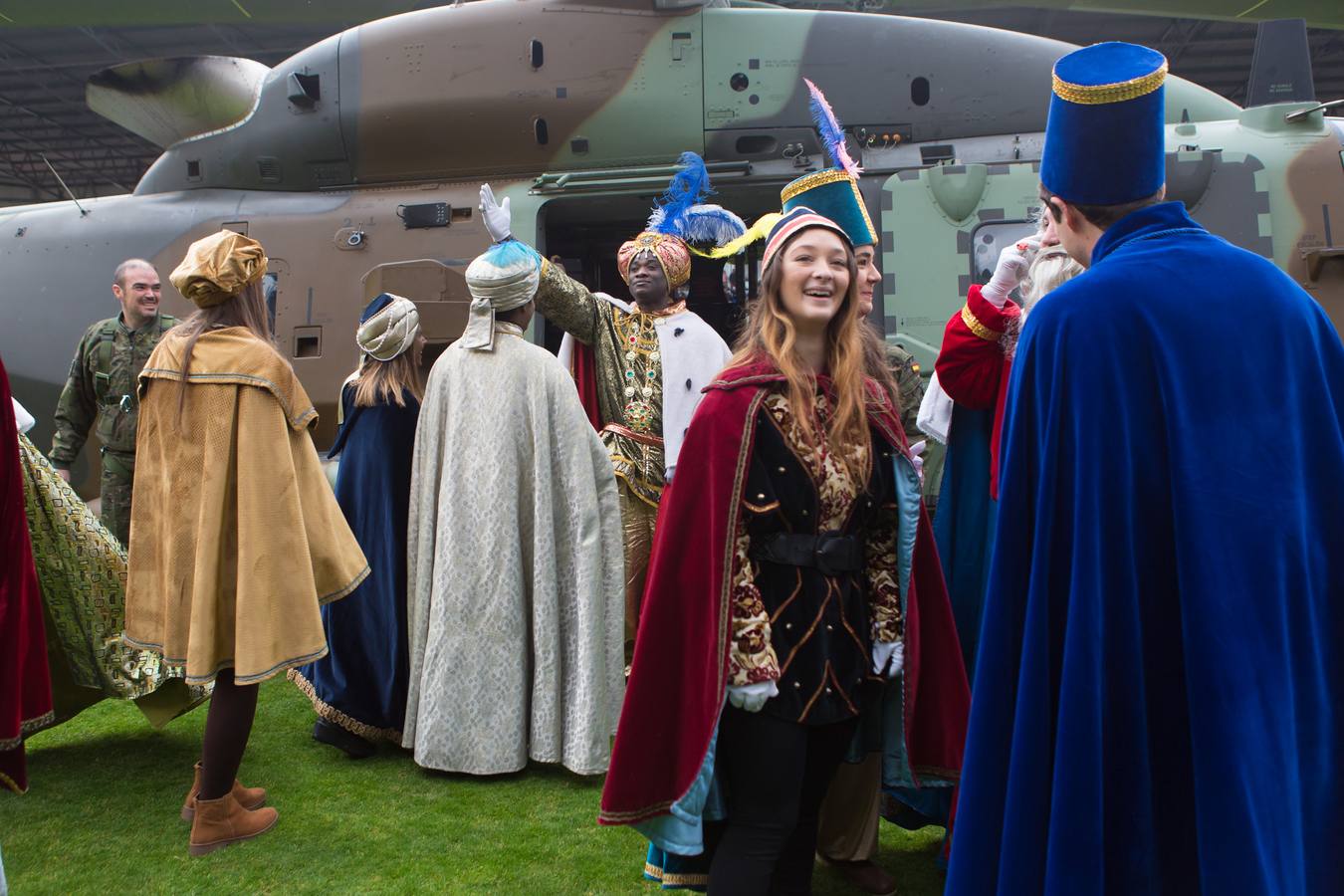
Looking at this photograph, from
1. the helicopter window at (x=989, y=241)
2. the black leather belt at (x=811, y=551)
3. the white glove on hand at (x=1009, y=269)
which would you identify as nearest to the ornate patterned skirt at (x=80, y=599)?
the black leather belt at (x=811, y=551)

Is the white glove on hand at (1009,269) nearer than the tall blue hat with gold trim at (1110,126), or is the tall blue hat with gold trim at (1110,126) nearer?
the tall blue hat with gold trim at (1110,126)

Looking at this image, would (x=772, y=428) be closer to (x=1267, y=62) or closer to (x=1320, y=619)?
(x=1320, y=619)

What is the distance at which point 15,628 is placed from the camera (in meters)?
2.83

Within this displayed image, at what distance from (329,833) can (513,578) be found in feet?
3.37

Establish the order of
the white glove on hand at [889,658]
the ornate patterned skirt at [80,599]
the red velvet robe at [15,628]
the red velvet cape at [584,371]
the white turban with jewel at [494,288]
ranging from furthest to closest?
the red velvet cape at [584,371] → the white turban with jewel at [494,288] → the ornate patterned skirt at [80,599] → the red velvet robe at [15,628] → the white glove on hand at [889,658]

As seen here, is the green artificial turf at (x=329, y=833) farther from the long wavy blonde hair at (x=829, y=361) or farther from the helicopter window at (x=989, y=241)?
the helicopter window at (x=989, y=241)

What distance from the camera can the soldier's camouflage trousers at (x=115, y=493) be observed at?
17.4 ft

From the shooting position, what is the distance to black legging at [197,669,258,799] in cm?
321

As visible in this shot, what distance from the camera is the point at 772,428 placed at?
2.33m

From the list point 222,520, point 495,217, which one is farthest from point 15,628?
point 495,217

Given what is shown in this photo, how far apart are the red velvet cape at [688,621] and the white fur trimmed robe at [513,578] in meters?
1.53

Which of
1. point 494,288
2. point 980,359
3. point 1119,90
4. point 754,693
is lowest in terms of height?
point 754,693

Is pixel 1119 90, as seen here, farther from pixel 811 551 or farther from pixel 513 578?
pixel 513 578

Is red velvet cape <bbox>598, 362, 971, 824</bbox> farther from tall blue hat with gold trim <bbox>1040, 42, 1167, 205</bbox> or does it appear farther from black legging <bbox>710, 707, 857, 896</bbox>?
tall blue hat with gold trim <bbox>1040, 42, 1167, 205</bbox>
